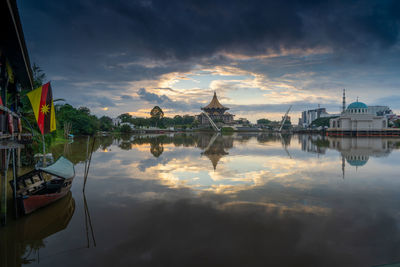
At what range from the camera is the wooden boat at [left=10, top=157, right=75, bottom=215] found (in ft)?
26.0

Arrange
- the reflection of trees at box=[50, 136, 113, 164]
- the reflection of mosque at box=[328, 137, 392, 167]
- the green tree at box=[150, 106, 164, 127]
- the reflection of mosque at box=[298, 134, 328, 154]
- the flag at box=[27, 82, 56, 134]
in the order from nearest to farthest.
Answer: the flag at box=[27, 82, 56, 134] < the reflection of mosque at box=[328, 137, 392, 167] < the reflection of trees at box=[50, 136, 113, 164] < the reflection of mosque at box=[298, 134, 328, 154] < the green tree at box=[150, 106, 164, 127]

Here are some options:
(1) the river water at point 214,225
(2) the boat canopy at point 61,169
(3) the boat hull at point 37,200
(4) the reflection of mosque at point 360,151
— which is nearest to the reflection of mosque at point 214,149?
(1) the river water at point 214,225

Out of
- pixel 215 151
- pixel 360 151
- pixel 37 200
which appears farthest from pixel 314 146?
pixel 37 200

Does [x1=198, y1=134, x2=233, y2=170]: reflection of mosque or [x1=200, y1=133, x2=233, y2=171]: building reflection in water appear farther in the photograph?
[x1=198, y1=134, x2=233, y2=170]: reflection of mosque

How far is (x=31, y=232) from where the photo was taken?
7.03m

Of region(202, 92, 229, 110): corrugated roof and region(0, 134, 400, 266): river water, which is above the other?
region(202, 92, 229, 110): corrugated roof

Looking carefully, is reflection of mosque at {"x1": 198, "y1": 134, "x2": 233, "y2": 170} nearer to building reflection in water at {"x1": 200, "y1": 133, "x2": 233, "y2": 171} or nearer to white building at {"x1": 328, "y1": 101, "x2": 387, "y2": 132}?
building reflection in water at {"x1": 200, "y1": 133, "x2": 233, "y2": 171}

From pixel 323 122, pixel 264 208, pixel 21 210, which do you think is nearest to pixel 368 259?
pixel 264 208

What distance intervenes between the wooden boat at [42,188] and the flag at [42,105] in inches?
67.3

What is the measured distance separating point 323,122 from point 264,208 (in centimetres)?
10661

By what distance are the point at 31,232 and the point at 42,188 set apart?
2.84 metres

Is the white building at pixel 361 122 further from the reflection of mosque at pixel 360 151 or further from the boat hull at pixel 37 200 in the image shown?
the boat hull at pixel 37 200

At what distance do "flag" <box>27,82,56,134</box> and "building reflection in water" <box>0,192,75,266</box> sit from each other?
3.45 metres

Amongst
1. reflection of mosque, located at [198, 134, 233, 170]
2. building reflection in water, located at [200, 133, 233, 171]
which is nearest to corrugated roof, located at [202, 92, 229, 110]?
reflection of mosque, located at [198, 134, 233, 170]
